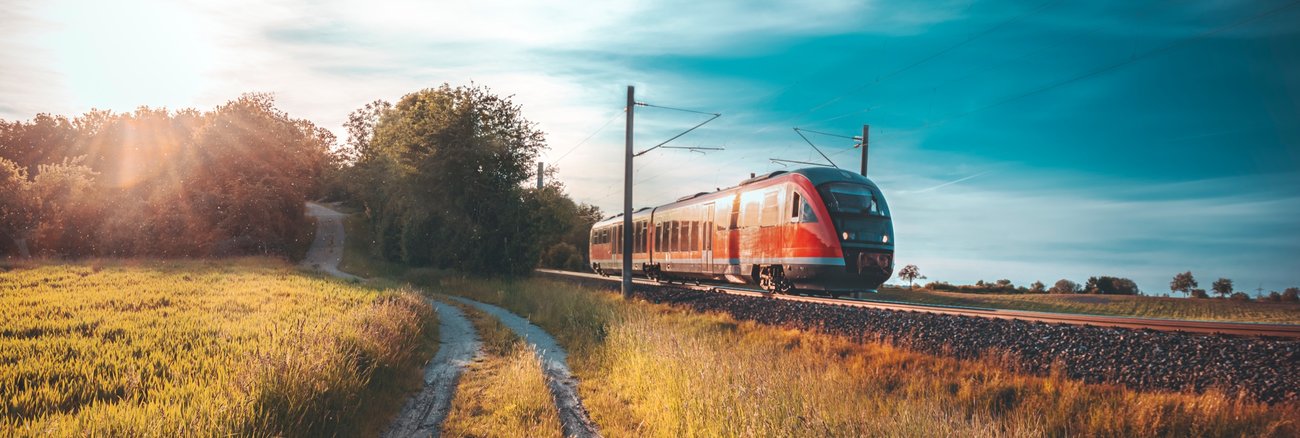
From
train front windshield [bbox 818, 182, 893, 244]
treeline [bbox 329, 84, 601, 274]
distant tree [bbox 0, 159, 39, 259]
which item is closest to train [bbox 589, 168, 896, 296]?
train front windshield [bbox 818, 182, 893, 244]

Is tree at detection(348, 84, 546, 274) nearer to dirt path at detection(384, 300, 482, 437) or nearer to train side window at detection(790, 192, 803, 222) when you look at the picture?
dirt path at detection(384, 300, 482, 437)

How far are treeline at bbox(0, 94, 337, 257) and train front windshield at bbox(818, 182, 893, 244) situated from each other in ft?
143

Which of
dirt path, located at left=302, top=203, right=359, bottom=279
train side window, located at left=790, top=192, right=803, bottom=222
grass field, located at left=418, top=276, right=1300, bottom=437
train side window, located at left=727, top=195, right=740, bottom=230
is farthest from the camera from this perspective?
dirt path, located at left=302, top=203, right=359, bottom=279

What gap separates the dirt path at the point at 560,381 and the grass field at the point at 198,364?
2444 mm

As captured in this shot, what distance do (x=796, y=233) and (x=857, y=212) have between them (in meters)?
1.59

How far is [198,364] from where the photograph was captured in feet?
29.0

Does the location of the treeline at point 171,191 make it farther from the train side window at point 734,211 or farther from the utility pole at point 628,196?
the train side window at point 734,211

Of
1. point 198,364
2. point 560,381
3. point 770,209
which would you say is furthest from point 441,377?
point 770,209

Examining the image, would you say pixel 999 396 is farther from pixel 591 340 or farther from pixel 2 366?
pixel 2 366

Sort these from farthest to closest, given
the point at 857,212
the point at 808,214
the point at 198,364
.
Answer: the point at 857,212 < the point at 808,214 < the point at 198,364

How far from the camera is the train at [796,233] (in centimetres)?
1647

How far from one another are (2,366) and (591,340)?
949 cm

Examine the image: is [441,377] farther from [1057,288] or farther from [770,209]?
[1057,288]

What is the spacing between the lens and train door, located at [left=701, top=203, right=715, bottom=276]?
22.2 meters
